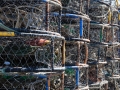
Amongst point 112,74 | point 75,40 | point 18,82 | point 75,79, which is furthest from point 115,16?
point 18,82

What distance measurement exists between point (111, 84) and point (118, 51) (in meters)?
1.28

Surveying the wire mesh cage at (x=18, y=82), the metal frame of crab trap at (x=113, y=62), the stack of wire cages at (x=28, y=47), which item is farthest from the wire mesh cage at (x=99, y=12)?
the wire mesh cage at (x=18, y=82)

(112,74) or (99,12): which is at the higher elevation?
(99,12)

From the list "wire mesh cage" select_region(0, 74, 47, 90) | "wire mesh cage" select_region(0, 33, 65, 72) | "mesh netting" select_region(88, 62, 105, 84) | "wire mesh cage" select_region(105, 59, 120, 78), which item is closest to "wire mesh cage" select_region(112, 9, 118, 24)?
"wire mesh cage" select_region(105, 59, 120, 78)

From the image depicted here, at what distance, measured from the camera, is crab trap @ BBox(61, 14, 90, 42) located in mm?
8094

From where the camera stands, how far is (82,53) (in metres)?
9.55

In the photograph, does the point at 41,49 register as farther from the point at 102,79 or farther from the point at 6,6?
the point at 102,79

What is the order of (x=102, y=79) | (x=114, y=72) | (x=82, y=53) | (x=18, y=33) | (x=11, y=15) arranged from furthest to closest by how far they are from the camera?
(x=114, y=72) → (x=102, y=79) → (x=82, y=53) → (x=11, y=15) → (x=18, y=33)

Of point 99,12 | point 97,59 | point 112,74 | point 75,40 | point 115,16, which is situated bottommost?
point 112,74

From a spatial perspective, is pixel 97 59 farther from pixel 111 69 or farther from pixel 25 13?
pixel 25 13

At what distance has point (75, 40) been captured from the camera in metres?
8.08

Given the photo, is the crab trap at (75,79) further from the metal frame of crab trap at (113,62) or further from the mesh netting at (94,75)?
the metal frame of crab trap at (113,62)

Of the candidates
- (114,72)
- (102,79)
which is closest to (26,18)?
(102,79)

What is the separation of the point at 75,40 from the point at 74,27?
5.92 feet
